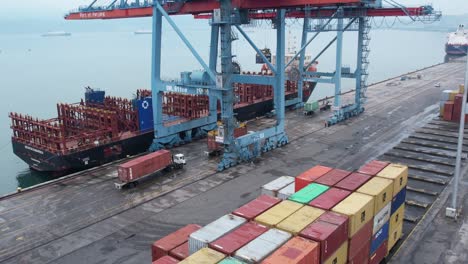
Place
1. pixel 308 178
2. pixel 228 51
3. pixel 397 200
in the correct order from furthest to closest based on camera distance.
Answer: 1. pixel 228 51
2. pixel 308 178
3. pixel 397 200

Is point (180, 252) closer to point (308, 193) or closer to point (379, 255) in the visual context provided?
point (308, 193)

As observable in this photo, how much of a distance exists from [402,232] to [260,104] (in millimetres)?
33487

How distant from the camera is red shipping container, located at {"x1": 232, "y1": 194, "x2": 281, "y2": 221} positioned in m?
16.2

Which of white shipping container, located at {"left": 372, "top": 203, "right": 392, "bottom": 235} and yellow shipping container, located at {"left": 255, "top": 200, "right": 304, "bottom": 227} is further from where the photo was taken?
white shipping container, located at {"left": 372, "top": 203, "right": 392, "bottom": 235}

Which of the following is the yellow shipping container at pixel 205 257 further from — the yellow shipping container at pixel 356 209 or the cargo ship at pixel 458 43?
the cargo ship at pixel 458 43

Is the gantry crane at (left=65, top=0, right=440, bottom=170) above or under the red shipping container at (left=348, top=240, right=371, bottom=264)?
above

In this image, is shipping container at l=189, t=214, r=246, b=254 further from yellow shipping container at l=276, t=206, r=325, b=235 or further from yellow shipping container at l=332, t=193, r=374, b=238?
yellow shipping container at l=332, t=193, r=374, b=238

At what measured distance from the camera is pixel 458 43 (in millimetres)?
142750

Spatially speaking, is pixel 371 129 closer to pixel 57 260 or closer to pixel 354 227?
pixel 354 227

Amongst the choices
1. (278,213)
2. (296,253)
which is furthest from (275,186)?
(296,253)

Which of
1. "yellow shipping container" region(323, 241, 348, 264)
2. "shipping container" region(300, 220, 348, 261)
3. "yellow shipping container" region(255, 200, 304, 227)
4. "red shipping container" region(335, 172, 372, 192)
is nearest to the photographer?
"shipping container" region(300, 220, 348, 261)

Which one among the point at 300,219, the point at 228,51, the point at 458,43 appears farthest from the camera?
the point at 458,43

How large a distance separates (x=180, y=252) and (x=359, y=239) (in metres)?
→ 7.39

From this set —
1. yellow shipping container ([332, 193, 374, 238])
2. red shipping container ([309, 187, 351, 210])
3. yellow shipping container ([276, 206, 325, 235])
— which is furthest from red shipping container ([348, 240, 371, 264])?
yellow shipping container ([276, 206, 325, 235])
